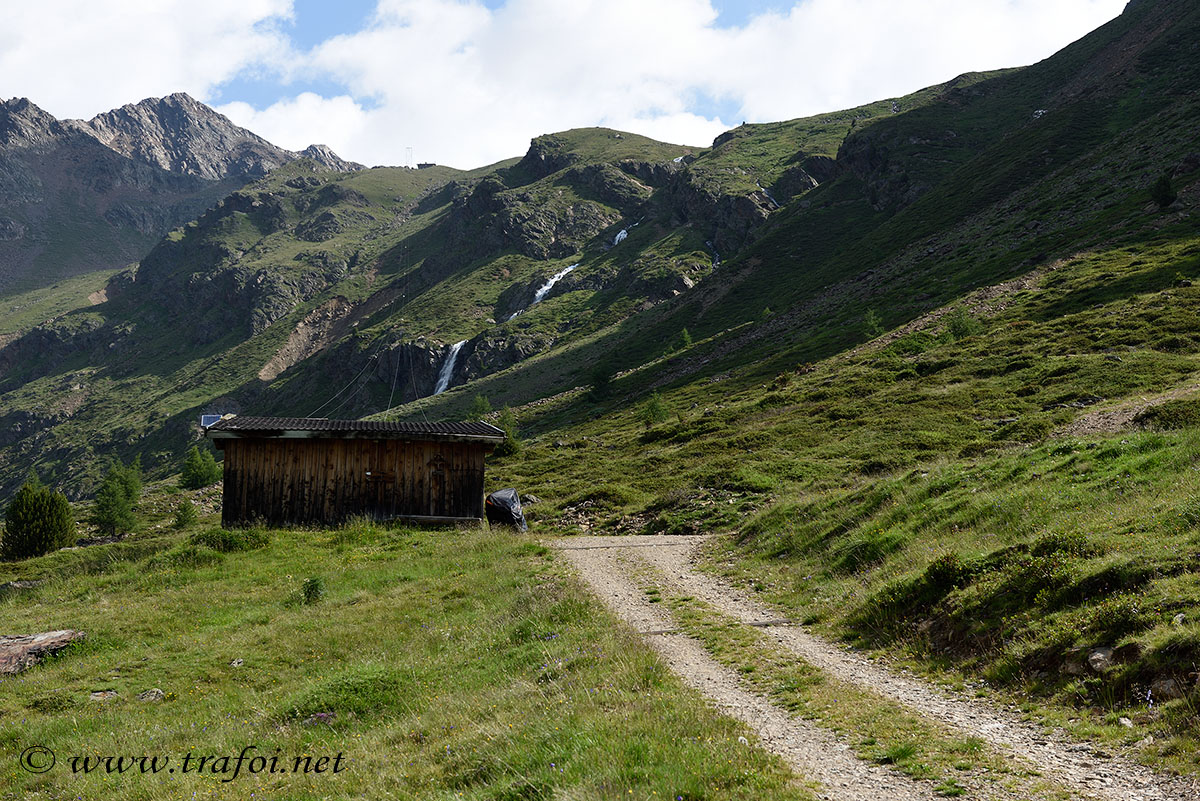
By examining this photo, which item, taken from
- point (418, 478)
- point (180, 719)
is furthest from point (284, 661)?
point (418, 478)

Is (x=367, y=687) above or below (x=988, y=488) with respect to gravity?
below

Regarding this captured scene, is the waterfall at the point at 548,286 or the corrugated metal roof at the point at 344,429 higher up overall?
the waterfall at the point at 548,286

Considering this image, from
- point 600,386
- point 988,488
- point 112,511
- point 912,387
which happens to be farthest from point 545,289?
point 988,488

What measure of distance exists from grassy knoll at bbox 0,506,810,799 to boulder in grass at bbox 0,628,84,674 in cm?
44

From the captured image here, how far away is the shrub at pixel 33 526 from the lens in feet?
126

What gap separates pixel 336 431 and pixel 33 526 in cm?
2489

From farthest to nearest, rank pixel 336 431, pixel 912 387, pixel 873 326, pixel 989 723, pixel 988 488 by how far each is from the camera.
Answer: pixel 873 326 < pixel 912 387 < pixel 336 431 < pixel 988 488 < pixel 989 723

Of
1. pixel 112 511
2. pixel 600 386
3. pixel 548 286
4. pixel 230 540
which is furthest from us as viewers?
pixel 548 286

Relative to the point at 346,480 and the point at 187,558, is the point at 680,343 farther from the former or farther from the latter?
the point at 187,558

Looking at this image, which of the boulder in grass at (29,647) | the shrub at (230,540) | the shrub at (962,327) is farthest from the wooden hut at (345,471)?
the shrub at (962,327)

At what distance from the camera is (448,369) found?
14075cm

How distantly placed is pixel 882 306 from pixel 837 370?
21204 mm

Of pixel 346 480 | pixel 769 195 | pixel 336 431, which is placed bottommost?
pixel 346 480

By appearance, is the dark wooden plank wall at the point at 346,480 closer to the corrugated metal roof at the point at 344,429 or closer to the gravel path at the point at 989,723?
the corrugated metal roof at the point at 344,429
